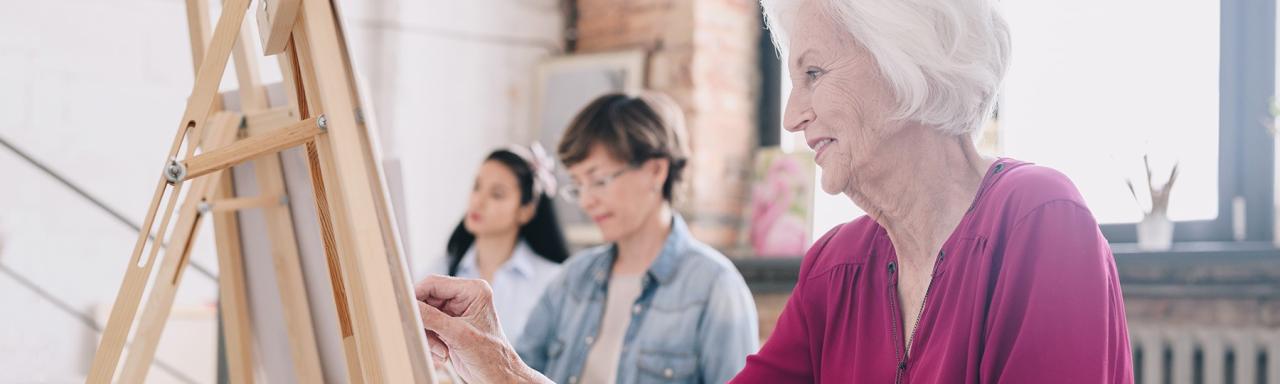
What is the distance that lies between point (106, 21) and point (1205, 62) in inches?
119

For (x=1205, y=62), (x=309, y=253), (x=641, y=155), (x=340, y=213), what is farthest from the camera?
(x=1205, y=62)

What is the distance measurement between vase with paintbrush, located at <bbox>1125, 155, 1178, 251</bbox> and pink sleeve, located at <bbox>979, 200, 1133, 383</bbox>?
2019 mm

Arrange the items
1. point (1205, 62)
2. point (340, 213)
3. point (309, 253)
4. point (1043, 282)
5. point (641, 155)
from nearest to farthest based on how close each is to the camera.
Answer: point (1043, 282) → point (340, 213) → point (309, 253) → point (641, 155) → point (1205, 62)

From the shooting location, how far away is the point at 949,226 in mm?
1302

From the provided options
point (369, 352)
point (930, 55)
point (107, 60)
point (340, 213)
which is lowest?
point (369, 352)

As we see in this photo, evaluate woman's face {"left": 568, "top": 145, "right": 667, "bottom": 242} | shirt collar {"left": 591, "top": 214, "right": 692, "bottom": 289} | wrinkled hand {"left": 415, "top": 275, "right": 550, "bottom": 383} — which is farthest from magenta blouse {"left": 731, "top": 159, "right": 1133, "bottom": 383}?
woman's face {"left": 568, "top": 145, "right": 667, "bottom": 242}

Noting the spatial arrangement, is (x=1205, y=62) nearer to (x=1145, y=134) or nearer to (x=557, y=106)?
(x=1145, y=134)

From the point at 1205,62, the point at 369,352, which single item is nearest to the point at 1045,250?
the point at 369,352

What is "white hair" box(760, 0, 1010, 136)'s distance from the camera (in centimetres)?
125

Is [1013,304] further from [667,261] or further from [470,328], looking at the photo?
[667,261]

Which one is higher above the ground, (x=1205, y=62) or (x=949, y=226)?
(x=1205, y=62)

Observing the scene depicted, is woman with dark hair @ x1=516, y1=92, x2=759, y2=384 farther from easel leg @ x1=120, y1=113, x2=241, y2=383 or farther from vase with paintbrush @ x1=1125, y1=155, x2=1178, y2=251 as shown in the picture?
vase with paintbrush @ x1=1125, y1=155, x2=1178, y2=251

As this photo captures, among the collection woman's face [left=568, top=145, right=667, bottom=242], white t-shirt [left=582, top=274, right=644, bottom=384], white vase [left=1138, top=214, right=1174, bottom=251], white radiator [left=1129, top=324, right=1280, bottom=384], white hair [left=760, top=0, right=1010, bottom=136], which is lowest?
white radiator [left=1129, top=324, right=1280, bottom=384]

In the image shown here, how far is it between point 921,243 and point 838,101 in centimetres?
18
